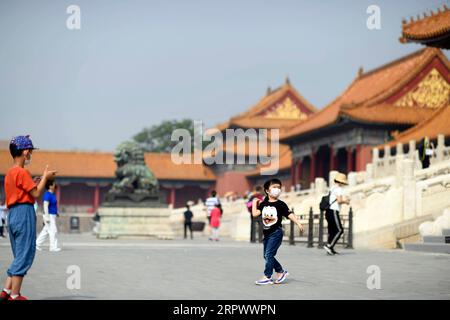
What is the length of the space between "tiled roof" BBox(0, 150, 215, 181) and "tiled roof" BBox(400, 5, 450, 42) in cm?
2639

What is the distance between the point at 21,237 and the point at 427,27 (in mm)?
23230

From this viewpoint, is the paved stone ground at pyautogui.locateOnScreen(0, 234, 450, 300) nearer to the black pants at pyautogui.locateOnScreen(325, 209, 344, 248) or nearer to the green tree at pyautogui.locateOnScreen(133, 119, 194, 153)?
the black pants at pyautogui.locateOnScreen(325, 209, 344, 248)

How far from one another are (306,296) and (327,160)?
35.4m

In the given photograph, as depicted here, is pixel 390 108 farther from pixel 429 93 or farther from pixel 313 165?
pixel 313 165

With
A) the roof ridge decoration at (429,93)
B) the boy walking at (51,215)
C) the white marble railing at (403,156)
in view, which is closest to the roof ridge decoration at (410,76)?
the roof ridge decoration at (429,93)

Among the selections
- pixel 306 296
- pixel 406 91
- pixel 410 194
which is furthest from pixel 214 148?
pixel 306 296

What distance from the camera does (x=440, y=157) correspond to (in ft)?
80.5

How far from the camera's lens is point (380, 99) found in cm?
3562

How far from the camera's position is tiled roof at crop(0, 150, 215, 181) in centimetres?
5184

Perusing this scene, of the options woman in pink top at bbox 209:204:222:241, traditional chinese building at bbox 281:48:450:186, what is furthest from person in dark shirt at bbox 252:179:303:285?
traditional chinese building at bbox 281:48:450:186

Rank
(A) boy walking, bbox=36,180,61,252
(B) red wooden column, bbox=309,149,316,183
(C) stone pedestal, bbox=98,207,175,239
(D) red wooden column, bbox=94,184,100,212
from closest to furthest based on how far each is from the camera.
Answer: (A) boy walking, bbox=36,180,61,252
(C) stone pedestal, bbox=98,207,175,239
(B) red wooden column, bbox=309,149,316,183
(D) red wooden column, bbox=94,184,100,212

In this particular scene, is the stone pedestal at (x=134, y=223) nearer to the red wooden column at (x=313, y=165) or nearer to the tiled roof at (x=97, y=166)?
the red wooden column at (x=313, y=165)

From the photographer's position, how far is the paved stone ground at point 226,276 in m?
7.43

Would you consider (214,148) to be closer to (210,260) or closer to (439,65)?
(439,65)
